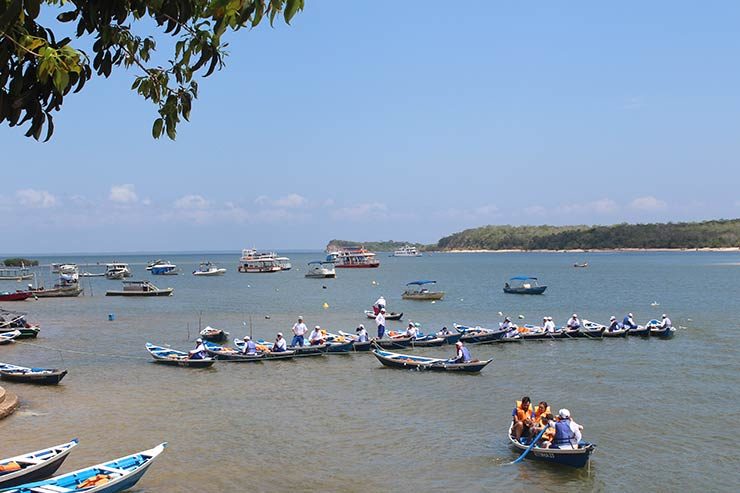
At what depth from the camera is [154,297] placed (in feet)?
283

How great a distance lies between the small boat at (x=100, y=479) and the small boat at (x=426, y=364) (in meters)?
17.3

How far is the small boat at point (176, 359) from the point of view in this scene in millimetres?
33200

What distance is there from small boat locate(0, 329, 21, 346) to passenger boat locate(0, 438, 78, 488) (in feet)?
97.8

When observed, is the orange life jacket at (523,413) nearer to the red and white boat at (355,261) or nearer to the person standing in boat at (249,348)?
the person standing in boat at (249,348)

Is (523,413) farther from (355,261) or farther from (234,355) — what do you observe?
(355,261)

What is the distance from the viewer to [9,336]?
139 ft

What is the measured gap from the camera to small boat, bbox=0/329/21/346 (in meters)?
42.1

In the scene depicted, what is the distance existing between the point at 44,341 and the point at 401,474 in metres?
33.6

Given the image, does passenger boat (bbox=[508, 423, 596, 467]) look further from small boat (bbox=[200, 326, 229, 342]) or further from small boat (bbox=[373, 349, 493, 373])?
small boat (bbox=[200, 326, 229, 342])

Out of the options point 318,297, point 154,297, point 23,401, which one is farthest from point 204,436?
point 154,297

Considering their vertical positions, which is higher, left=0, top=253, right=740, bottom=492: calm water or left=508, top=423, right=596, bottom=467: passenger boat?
left=508, top=423, right=596, bottom=467: passenger boat

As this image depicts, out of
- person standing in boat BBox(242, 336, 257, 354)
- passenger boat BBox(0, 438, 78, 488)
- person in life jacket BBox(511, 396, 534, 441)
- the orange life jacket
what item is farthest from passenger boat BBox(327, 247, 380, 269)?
passenger boat BBox(0, 438, 78, 488)

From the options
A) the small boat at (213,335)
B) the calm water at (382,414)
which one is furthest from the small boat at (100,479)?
the small boat at (213,335)

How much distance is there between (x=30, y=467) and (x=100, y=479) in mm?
1581
